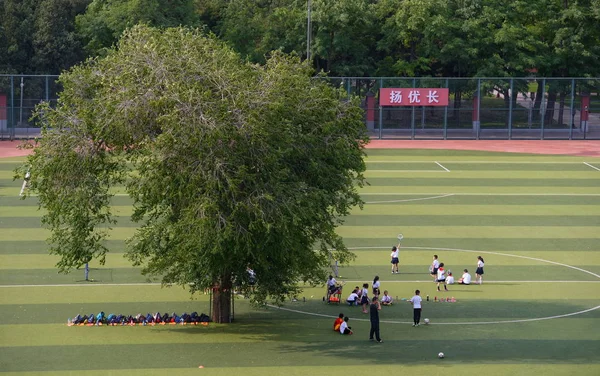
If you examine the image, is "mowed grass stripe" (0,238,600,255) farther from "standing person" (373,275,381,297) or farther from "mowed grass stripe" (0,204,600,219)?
"standing person" (373,275,381,297)

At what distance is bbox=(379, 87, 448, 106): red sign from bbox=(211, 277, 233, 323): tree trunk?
1762 inches

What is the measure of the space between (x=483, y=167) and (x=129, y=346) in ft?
127

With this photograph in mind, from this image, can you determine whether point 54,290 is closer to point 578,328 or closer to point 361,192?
point 578,328

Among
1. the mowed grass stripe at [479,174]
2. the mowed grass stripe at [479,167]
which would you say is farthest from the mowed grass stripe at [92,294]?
the mowed grass stripe at [479,167]

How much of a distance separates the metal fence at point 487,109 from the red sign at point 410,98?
0.57m

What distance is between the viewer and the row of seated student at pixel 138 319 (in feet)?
112

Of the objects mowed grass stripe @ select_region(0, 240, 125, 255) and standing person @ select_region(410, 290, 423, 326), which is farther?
mowed grass stripe @ select_region(0, 240, 125, 255)

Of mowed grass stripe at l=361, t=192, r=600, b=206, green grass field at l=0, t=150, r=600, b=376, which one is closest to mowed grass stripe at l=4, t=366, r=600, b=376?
green grass field at l=0, t=150, r=600, b=376

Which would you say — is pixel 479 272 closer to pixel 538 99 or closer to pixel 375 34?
pixel 538 99

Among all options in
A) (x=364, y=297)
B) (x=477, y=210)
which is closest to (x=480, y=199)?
(x=477, y=210)

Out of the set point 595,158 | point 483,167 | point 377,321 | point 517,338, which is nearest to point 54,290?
point 377,321

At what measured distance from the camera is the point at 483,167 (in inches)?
2616

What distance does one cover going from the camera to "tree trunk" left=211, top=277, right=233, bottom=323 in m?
34.2

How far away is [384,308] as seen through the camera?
3691 centimetres
